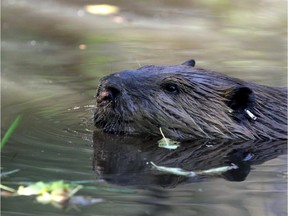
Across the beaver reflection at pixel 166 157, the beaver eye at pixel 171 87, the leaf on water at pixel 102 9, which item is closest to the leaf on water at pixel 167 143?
the beaver reflection at pixel 166 157

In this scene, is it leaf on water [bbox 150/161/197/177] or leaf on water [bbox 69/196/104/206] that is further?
leaf on water [bbox 150/161/197/177]

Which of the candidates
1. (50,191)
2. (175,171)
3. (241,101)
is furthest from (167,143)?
(50,191)

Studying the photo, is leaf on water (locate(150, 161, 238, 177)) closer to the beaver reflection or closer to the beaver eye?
the beaver reflection

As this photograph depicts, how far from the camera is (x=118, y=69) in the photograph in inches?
280

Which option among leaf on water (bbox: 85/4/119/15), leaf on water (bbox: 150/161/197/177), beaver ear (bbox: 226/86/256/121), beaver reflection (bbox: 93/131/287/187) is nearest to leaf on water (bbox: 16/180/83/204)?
beaver reflection (bbox: 93/131/287/187)

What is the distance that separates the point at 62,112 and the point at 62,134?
63cm

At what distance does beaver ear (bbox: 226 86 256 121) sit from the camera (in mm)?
4992

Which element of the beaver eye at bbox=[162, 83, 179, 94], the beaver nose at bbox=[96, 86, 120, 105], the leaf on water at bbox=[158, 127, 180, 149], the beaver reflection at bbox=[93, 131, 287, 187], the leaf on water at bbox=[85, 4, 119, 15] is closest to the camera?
the beaver reflection at bbox=[93, 131, 287, 187]

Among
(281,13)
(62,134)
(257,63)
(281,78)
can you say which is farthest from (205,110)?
(281,13)

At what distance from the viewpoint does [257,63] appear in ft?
24.0

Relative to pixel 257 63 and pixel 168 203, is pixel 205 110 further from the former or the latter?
pixel 257 63

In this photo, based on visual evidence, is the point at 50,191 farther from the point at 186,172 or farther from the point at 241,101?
the point at 241,101

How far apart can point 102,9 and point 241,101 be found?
5.71 m

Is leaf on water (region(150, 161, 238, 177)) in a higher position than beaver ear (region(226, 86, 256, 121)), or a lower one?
lower
